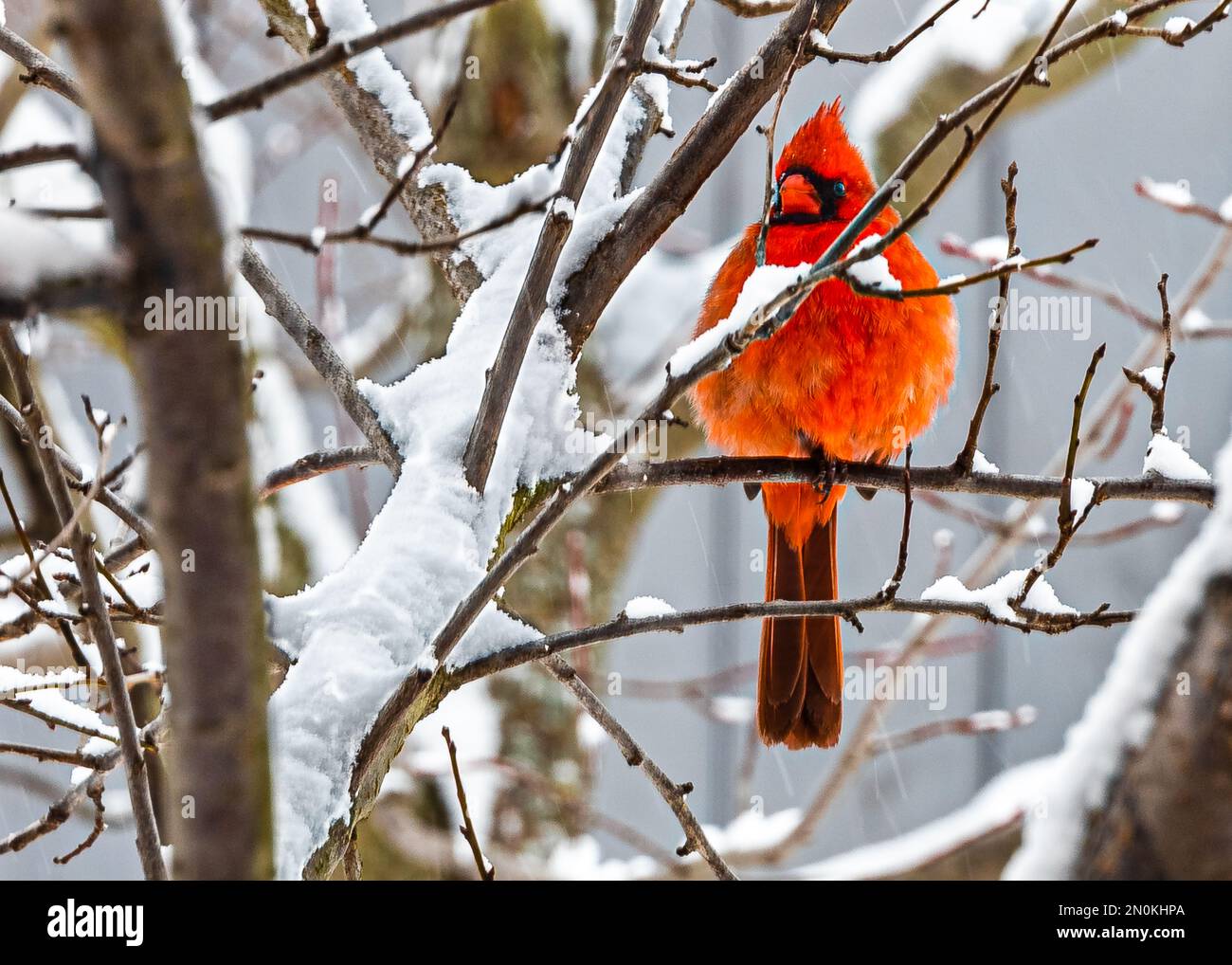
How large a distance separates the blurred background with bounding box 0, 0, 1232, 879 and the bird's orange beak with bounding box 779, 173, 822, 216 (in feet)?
2.87

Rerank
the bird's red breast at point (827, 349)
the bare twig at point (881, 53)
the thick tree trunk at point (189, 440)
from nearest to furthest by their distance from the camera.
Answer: the thick tree trunk at point (189, 440)
the bare twig at point (881, 53)
the bird's red breast at point (827, 349)

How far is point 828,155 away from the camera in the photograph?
2.69 meters

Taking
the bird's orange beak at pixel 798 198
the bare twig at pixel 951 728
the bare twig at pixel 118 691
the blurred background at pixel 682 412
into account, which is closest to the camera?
the bare twig at pixel 118 691

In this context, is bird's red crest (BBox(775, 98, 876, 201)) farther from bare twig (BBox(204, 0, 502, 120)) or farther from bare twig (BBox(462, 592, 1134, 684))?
bare twig (BBox(204, 0, 502, 120))

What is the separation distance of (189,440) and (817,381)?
Result: 1.78 meters

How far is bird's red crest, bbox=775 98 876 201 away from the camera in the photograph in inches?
106

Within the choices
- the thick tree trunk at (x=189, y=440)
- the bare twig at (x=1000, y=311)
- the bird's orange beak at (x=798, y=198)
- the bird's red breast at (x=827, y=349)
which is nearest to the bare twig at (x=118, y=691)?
the thick tree trunk at (x=189, y=440)

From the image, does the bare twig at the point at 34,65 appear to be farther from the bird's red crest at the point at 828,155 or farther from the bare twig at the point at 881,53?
the bird's red crest at the point at 828,155

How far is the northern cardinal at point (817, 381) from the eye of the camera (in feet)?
7.80

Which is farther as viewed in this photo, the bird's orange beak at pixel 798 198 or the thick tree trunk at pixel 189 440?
the bird's orange beak at pixel 798 198

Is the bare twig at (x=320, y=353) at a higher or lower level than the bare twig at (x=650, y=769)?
higher

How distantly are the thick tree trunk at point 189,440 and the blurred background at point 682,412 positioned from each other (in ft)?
9.13
